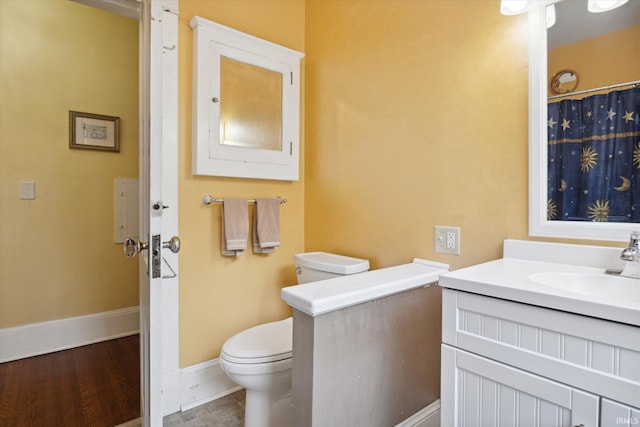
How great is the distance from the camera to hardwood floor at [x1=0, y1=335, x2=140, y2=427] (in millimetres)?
1669

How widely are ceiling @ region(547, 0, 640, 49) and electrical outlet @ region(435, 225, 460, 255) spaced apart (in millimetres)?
775

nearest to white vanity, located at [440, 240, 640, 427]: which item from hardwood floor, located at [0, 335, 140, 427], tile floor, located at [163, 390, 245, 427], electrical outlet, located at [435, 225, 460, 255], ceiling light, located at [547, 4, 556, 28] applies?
electrical outlet, located at [435, 225, 460, 255]

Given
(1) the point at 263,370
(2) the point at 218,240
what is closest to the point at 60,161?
(2) the point at 218,240

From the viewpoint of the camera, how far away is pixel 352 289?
110cm

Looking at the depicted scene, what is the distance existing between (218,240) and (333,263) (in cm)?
67

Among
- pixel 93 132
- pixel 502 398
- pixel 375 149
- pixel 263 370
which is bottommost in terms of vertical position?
pixel 263 370

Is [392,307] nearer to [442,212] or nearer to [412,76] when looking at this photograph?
[442,212]

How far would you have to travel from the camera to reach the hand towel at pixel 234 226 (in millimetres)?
1846

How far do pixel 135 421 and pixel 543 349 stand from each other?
6.06 ft

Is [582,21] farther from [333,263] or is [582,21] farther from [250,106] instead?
[250,106]

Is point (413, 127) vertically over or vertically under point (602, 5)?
under

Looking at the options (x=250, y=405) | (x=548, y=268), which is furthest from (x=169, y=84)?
(x=548, y=268)

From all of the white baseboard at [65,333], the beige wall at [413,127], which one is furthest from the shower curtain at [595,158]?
the white baseboard at [65,333]

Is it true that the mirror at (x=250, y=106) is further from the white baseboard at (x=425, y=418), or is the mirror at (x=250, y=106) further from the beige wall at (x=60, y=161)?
the white baseboard at (x=425, y=418)
